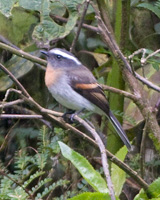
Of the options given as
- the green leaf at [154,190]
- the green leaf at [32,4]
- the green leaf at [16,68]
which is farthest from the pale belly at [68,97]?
the green leaf at [154,190]

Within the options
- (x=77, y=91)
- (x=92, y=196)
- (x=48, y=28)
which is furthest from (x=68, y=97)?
(x=92, y=196)

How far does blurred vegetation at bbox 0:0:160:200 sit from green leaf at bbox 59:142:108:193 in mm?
949

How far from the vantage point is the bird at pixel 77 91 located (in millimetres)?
3199

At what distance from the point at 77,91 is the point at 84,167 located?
1.44 metres

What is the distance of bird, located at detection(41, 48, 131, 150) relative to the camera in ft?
10.5

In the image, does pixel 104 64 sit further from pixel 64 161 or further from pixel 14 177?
pixel 14 177

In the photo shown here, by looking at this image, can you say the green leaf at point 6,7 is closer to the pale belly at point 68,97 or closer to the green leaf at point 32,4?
the green leaf at point 32,4

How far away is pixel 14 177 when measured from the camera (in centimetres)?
295

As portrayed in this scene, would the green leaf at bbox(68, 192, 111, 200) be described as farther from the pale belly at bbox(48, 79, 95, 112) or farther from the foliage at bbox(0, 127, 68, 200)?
the pale belly at bbox(48, 79, 95, 112)

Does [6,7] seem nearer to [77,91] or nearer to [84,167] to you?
[77,91]

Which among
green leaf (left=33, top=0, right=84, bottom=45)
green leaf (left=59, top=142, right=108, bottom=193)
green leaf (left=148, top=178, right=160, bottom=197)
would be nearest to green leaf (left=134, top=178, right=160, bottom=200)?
green leaf (left=148, top=178, right=160, bottom=197)

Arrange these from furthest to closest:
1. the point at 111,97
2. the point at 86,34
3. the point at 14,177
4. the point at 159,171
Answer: the point at 86,34
the point at 159,171
the point at 111,97
the point at 14,177

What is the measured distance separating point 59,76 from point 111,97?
1.52 ft

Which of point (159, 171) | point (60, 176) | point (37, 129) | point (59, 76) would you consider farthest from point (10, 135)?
point (159, 171)
